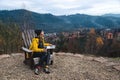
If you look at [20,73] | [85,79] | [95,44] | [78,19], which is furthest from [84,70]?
[78,19]

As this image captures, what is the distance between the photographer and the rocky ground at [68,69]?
7152mm

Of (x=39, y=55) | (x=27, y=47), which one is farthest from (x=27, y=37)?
(x=39, y=55)

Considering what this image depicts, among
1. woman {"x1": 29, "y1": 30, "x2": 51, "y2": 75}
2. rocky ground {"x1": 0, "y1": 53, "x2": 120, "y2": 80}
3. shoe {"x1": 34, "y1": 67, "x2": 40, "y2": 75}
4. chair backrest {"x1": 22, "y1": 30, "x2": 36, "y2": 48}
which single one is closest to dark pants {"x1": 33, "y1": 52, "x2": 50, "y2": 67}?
woman {"x1": 29, "y1": 30, "x2": 51, "y2": 75}

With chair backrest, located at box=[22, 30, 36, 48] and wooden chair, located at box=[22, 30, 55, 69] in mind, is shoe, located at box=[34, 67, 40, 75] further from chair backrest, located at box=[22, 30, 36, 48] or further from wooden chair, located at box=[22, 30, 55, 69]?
chair backrest, located at box=[22, 30, 36, 48]

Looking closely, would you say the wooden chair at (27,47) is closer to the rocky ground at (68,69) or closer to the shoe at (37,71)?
the rocky ground at (68,69)

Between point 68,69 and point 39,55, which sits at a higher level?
point 39,55

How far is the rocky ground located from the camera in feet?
23.5

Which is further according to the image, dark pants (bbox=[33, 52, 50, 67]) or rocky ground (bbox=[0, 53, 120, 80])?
dark pants (bbox=[33, 52, 50, 67])

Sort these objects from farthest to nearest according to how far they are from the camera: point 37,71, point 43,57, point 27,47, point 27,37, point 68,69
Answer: point 27,37, point 27,47, point 68,69, point 43,57, point 37,71

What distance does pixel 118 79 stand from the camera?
7000 millimetres

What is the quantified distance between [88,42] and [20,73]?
5204 centimetres

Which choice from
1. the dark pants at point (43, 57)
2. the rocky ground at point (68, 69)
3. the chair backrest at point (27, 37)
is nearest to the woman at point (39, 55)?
the dark pants at point (43, 57)

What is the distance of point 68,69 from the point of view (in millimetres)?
7977

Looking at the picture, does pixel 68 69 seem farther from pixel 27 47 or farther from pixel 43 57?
pixel 27 47
